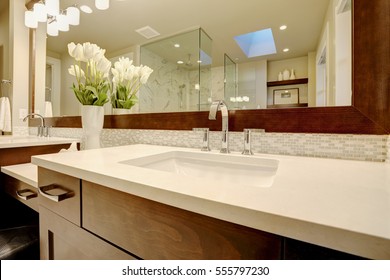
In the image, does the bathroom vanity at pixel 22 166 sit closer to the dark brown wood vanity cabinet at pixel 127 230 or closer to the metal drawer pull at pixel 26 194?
the metal drawer pull at pixel 26 194

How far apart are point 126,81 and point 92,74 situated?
0.20 meters

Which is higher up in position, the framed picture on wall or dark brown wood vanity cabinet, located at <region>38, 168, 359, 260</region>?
the framed picture on wall

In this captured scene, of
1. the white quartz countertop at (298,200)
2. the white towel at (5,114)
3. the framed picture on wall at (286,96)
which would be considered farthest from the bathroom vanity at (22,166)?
the framed picture on wall at (286,96)

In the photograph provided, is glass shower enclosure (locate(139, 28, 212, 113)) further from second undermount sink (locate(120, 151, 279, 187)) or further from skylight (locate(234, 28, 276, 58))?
second undermount sink (locate(120, 151, 279, 187))

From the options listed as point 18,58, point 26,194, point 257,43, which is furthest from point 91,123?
point 18,58

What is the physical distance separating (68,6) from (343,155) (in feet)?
6.72

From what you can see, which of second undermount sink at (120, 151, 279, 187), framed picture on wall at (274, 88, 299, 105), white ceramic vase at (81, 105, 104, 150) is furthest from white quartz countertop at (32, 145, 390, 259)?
white ceramic vase at (81, 105, 104, 150)

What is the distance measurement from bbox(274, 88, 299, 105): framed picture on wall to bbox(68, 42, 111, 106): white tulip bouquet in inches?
34.7

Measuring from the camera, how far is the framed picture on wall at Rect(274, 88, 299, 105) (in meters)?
0.75

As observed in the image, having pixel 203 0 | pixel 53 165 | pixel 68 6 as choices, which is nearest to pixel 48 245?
pixel 53 165

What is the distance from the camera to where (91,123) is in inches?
42.1

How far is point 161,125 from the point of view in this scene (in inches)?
41.8

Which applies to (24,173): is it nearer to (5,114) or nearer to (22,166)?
(22,166)
